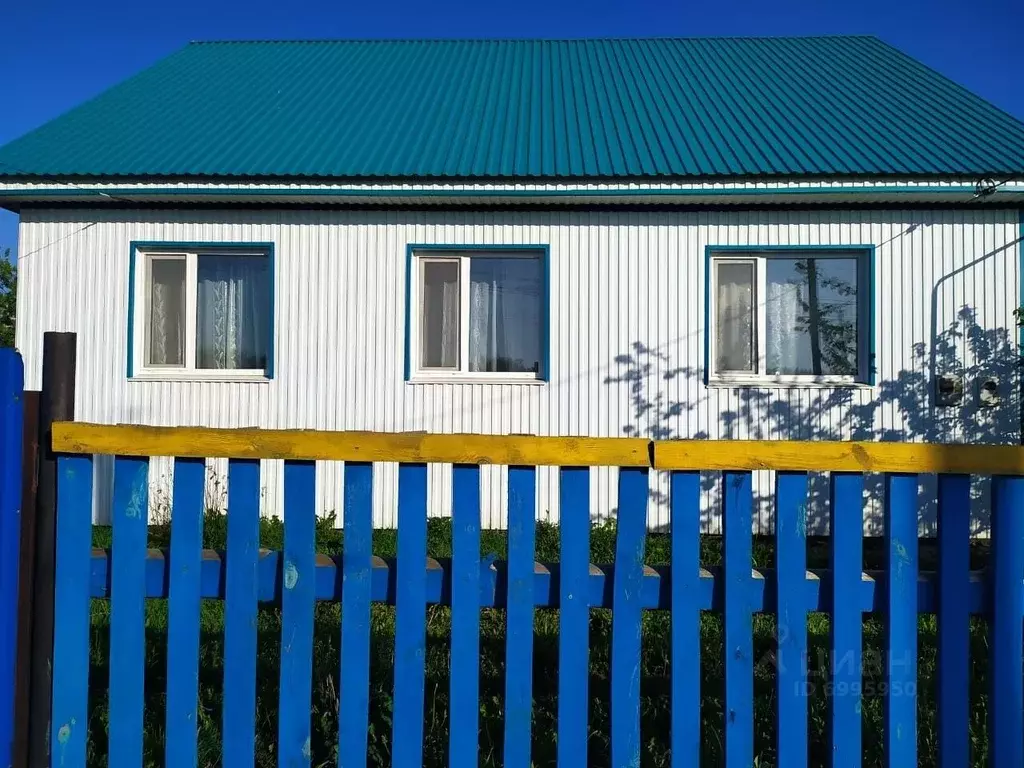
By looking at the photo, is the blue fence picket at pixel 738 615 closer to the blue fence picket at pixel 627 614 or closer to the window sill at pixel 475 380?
the blue fence picket at pixel 627 614

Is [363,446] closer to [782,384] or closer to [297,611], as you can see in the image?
[297,611]

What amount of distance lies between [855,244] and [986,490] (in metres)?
2.47

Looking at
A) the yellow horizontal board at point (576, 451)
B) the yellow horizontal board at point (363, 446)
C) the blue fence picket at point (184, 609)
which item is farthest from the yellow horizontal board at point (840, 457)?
the blue fence picket at point (184, 609)

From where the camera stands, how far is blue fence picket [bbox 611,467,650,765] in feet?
6.72

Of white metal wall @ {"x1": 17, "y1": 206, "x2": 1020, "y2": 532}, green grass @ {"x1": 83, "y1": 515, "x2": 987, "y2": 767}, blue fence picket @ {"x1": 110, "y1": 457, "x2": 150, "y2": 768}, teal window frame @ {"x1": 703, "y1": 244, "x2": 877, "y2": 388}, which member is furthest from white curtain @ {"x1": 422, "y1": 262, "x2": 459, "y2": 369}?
blue fence picket @ {"x1": 110, "y1": 457, "x2": 150, "y2": 768}

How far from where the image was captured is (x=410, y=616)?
209 cm

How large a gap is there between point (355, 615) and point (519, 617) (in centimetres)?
49

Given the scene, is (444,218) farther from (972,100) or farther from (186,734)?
(972,100)

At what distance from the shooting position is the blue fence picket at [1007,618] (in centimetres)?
201

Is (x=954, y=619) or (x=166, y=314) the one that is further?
(x=166, y=314)

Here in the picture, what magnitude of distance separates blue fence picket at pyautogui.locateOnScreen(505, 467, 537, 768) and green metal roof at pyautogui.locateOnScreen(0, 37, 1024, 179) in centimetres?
440

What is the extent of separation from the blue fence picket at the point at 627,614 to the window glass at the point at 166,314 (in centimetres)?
578

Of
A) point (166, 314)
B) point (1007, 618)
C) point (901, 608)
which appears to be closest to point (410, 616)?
point (901, 608)

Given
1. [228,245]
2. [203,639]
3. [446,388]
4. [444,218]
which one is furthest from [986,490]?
[228,245]
